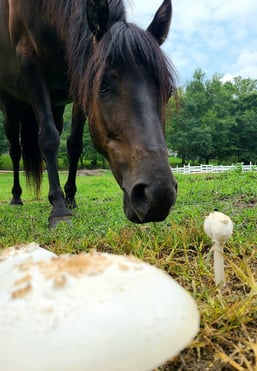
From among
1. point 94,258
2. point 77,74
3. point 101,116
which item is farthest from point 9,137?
point 94,258

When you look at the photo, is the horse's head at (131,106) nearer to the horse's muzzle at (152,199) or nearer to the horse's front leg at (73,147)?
the horse's muzzle at (152,199)

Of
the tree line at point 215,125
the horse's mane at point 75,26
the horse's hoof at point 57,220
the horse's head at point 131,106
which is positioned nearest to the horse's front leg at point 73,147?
the horse's mane at point 75,26

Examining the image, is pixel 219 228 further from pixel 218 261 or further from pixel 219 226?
pixel 218 261

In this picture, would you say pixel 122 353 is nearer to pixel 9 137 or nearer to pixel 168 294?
pixel 168 294

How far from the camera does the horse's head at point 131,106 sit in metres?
2.33

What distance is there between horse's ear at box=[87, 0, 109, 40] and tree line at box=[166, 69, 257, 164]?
4204 centimetres

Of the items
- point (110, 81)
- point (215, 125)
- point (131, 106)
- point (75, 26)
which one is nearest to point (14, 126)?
point (75, 26)

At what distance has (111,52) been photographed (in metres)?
2.84

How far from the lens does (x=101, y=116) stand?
297cm

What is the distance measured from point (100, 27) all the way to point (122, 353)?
275 centimetres

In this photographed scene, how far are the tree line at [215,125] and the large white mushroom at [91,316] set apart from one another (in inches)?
1689

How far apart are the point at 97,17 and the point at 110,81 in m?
0.61

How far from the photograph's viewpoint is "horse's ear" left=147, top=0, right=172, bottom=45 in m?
3.26

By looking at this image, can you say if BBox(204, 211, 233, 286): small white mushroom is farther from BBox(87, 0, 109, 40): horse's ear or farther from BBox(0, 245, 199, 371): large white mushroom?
BBox(87, 0, 109, 40): horse's ear
